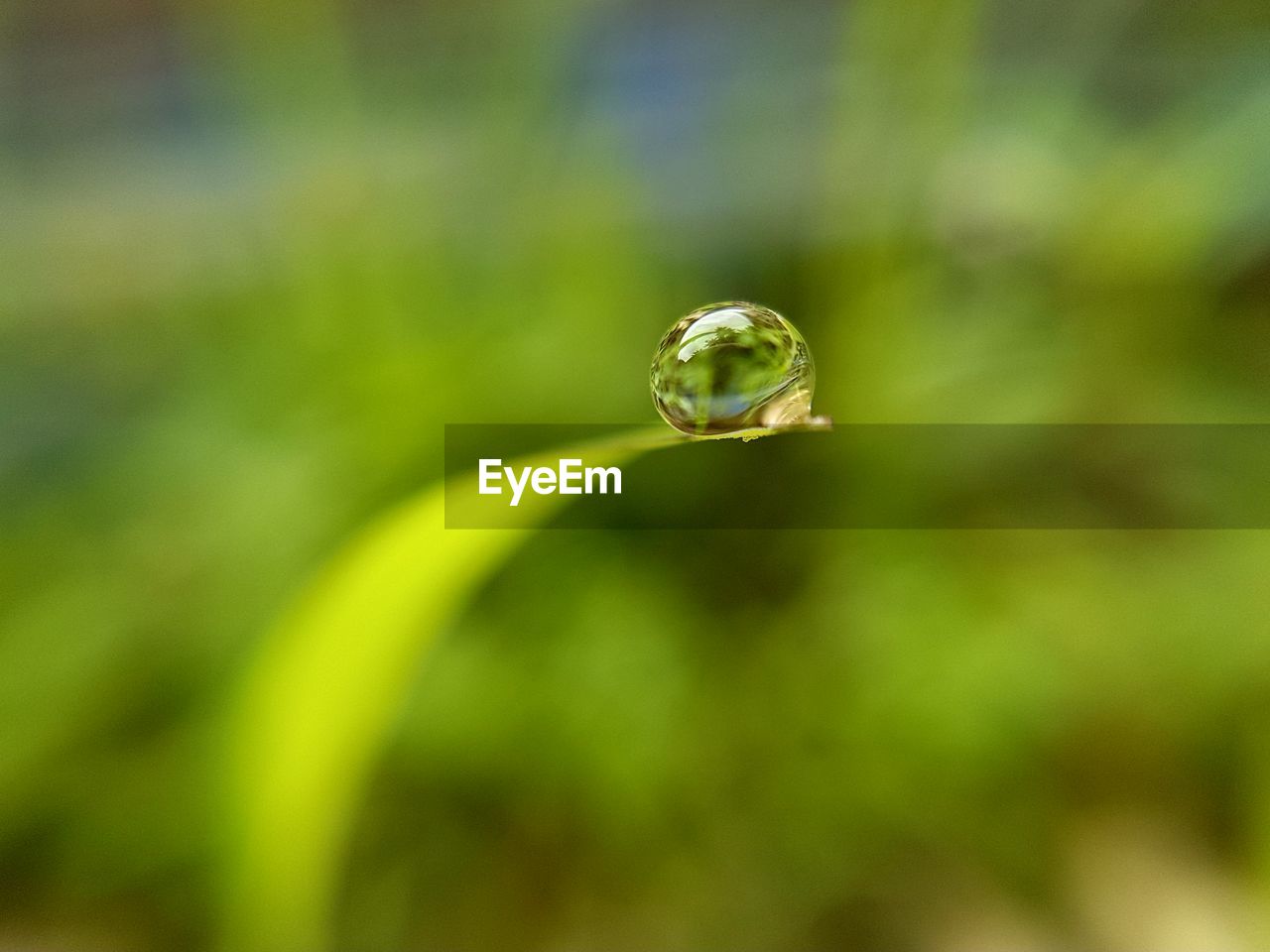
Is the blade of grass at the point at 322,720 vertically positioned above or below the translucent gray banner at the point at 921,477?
below

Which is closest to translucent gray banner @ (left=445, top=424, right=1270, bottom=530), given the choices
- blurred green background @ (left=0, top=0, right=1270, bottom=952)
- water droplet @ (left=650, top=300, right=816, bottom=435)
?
blurred green background @ (left=0, top=0, right=1270, bottom=952)

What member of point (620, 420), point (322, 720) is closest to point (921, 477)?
point (620, 420)

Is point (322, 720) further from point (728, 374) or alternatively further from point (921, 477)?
point (921, 477)

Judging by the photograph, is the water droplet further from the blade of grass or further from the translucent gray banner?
the translucent gray banner

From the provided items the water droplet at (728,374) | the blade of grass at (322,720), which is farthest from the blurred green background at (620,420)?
the water droplet at (728,374)

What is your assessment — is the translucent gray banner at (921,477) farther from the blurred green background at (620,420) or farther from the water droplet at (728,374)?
the water droplet at (728,374)

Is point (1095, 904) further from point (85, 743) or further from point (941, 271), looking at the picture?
point (85, 743)
